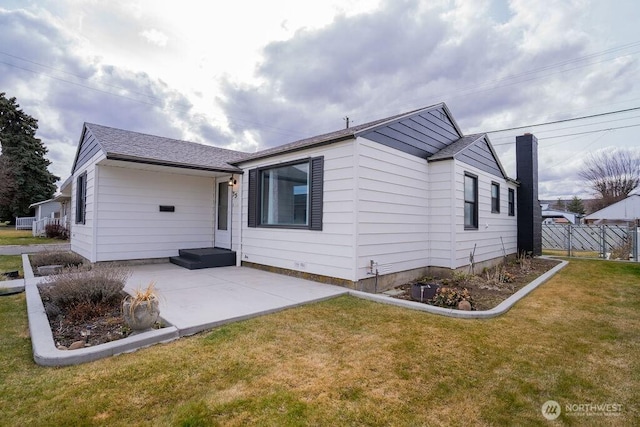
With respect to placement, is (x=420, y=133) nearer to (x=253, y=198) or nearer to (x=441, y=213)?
(x=441, y=213)

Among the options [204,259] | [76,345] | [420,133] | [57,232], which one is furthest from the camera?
[57,232]

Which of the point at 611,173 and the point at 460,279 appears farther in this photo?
the point at 611,173

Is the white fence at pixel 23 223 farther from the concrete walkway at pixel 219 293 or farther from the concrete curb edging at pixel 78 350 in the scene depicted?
the concrete curb edging at pixel 78 350

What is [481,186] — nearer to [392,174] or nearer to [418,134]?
[418,134]

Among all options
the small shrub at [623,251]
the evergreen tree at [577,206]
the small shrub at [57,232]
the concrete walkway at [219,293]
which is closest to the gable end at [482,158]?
the concrete walkway at [219,293]

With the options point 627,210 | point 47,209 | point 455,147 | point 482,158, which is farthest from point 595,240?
point 47,209

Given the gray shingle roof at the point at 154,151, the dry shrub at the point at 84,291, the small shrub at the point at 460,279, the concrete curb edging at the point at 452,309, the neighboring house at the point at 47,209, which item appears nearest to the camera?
the dry shrub at the point at 84,291

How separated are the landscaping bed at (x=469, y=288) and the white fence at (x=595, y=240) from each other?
17.1ft

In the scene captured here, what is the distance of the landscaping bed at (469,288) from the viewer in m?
4.64

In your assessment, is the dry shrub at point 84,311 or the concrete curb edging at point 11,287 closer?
the dry shrub at point 84,311

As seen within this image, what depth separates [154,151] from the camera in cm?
748

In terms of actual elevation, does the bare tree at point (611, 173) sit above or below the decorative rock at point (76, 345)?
above

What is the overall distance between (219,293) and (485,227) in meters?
7.03

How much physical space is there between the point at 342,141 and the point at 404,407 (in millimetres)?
4285
